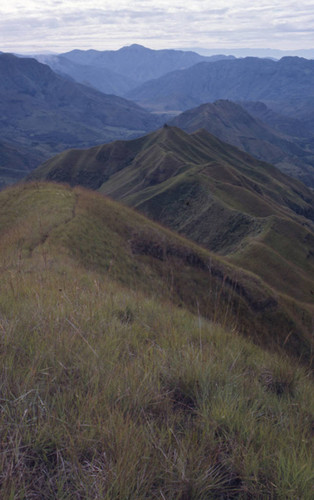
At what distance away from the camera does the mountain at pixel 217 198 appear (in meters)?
47.4

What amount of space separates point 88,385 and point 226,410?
1.19 m

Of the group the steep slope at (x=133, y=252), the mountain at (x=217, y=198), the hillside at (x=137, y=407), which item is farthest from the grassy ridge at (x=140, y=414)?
the mountain at (x=217, y=198)

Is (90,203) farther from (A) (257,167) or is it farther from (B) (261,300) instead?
(A) (257,167)

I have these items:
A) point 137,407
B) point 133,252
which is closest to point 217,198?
point 133,252

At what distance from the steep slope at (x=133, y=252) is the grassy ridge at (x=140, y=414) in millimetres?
8083

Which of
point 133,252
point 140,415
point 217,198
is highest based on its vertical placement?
point 140,415

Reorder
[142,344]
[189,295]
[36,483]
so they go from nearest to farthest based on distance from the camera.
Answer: [36,483] < [142,344] < [189,295]

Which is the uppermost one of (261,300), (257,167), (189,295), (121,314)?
(121,314)

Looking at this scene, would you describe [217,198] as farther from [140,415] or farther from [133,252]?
[140,415]

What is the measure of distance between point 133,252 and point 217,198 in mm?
52630

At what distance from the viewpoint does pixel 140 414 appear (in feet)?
10.2

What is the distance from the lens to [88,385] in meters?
3.37

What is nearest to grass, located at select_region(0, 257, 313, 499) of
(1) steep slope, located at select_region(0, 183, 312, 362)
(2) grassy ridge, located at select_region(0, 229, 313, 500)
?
(2) grassy ridge, located at select_region(0, 229, 313, 500)

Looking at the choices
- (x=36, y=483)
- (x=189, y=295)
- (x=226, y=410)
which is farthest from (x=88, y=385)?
(x=189, y=295)
